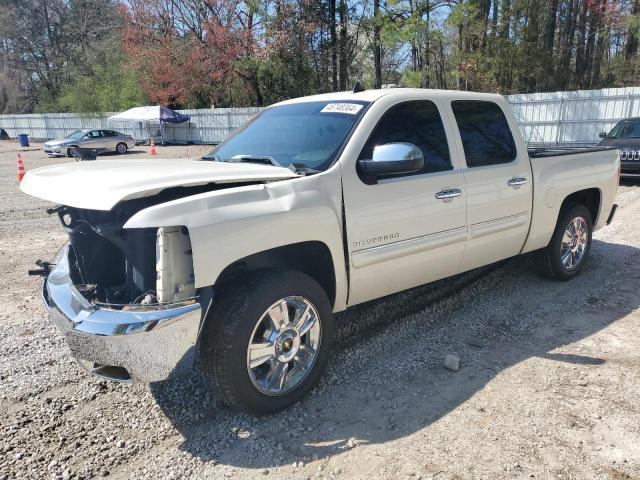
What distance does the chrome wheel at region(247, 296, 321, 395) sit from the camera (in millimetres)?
3094

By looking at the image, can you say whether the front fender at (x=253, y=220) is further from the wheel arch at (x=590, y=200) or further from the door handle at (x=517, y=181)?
the wheel arch at (x=590, y=200)

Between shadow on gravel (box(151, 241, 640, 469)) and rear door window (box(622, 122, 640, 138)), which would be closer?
shadow on gravel (box(151, 241, 640, 469))

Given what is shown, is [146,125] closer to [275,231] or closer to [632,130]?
[632,130]

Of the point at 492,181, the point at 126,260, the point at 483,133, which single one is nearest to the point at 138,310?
the point at 126,260

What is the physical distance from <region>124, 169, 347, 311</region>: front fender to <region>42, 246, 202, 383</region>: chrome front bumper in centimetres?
24

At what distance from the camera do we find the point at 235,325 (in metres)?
2.89

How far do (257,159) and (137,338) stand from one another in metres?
1.67

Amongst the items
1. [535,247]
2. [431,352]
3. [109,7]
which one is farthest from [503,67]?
[109,7]

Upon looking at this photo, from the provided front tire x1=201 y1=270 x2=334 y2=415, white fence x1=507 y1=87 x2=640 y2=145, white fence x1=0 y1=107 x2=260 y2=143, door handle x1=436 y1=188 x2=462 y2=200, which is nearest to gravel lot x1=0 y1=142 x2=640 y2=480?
front tire x1=201 y1=270 x2=334 y2=415

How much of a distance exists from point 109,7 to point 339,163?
164ft

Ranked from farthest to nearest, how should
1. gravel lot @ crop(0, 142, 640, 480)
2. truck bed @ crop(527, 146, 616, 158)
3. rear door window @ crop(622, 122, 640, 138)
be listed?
rear door window @ crop(622, 122, 640, 138) < truck bed @ crop(527, 146, 616, 158) < gravel lot @ crop(0, 142, 640, 480)

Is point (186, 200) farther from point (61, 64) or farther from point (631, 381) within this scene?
point (61, 64)

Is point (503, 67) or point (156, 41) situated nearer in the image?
point (503, 67)

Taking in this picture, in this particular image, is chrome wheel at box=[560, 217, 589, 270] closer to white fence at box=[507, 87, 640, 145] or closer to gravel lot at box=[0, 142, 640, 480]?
gravel lot at box=[0, 142, 640, 480]
